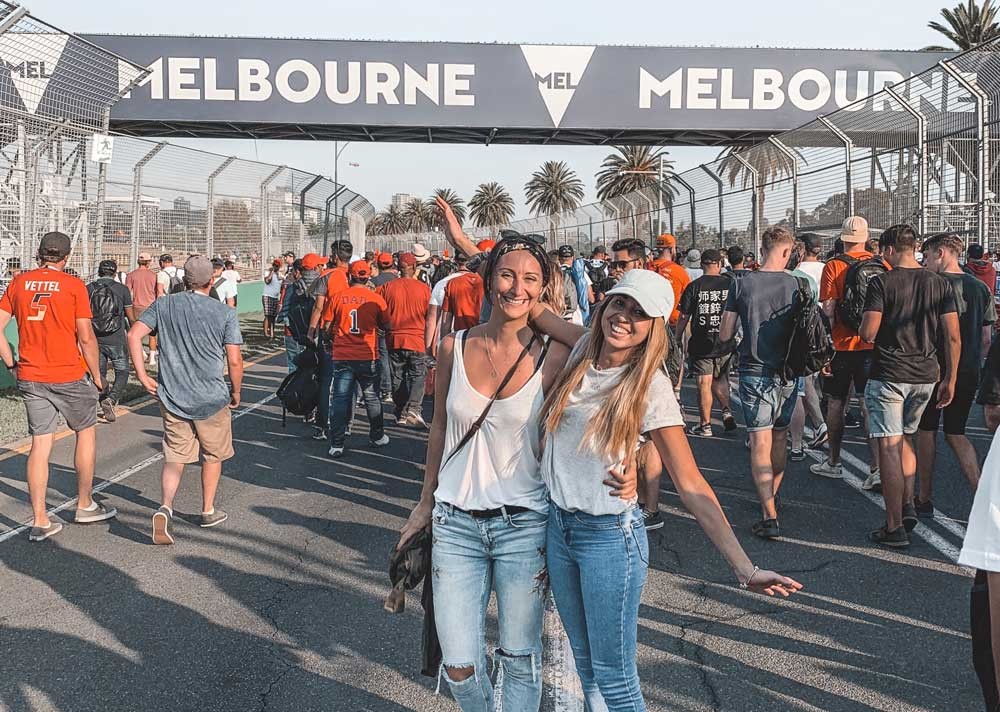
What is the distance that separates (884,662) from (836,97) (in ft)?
74.5

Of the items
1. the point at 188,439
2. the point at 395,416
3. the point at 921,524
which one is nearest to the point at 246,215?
the point at 395,416

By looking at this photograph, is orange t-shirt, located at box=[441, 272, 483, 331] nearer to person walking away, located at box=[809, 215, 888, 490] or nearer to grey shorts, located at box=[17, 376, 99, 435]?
grey shorts, located at box=[17, 376, 99, 435]

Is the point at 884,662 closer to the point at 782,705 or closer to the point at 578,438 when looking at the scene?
the point at 782,705

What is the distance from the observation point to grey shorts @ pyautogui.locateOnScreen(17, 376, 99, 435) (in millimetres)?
6617

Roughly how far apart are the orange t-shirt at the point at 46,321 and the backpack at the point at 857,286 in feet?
17.0

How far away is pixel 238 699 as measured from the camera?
3.97 metres

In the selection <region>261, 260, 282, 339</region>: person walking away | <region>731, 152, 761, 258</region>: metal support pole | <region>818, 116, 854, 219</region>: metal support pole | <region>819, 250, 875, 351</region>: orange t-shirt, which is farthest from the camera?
<region>261, 260, 282, 339</region>: person walking away

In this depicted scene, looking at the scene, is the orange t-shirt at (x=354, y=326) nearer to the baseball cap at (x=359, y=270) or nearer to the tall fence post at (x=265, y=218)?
the baseball cap at (x=359, y=270)

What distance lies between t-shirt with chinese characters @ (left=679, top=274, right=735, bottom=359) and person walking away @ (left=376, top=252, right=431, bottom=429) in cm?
254

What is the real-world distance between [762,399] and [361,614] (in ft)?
9.68

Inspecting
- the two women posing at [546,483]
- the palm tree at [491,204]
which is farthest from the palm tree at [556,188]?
the two women posing at [546,483]

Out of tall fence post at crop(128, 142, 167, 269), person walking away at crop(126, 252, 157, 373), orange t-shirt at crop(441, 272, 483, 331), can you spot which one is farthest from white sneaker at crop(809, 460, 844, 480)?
tall fence post at crop(128, 142, 167, 269)

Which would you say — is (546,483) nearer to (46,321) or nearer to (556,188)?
(46,321)

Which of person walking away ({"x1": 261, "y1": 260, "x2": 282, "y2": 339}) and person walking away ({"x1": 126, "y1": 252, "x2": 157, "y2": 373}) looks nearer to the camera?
person walking away ({"x1": 126, "y1": 252, "x2": 157, "y2": 373})
